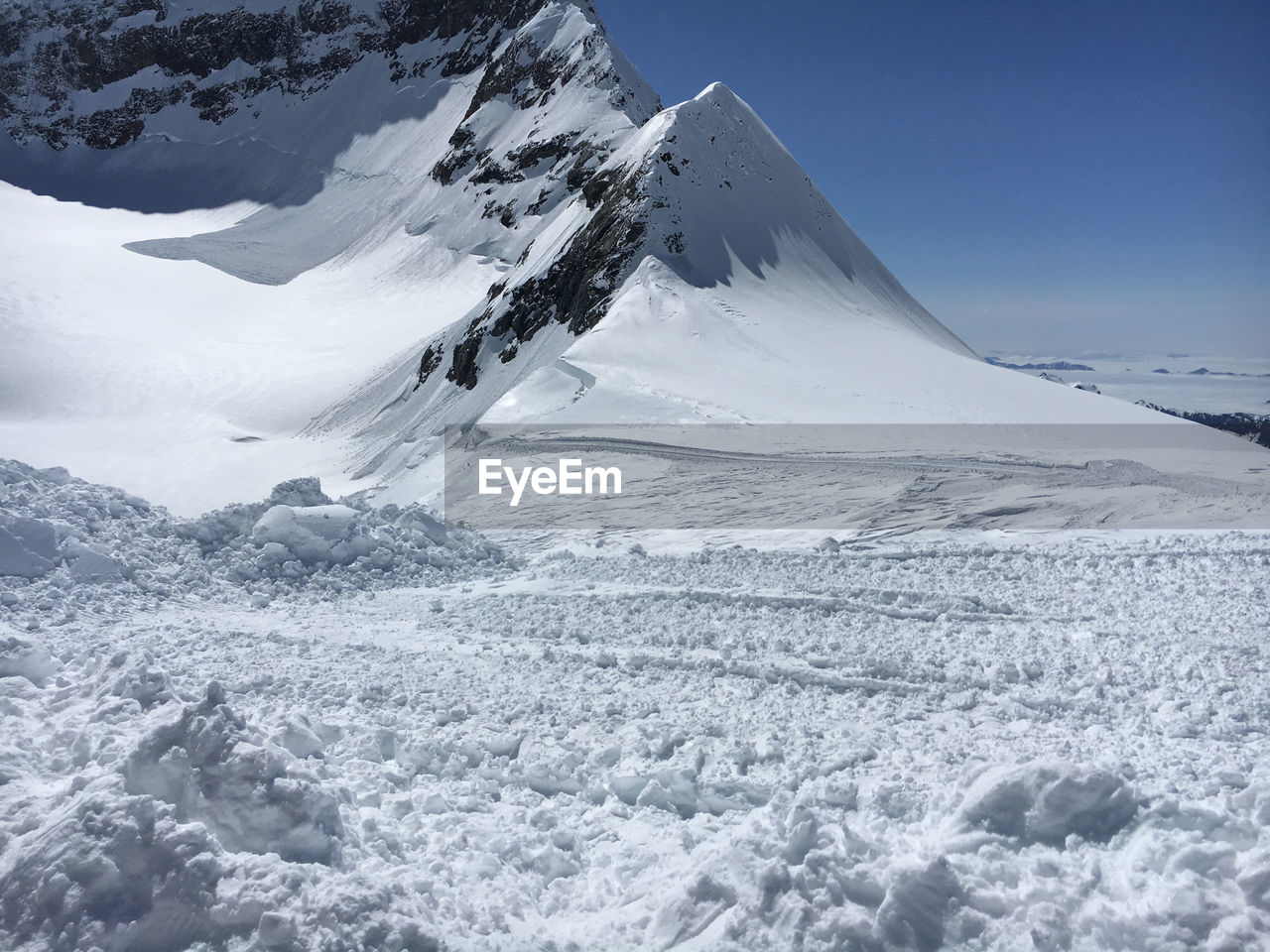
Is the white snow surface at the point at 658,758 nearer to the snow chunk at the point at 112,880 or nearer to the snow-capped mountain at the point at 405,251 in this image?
the snow chunk at the point at 112,880

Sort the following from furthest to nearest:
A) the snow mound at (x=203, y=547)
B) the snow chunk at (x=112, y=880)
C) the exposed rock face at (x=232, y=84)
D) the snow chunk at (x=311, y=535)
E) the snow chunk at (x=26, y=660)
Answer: the exposed rock face at (x=232, y=84) → the snow chunk at (x=311, y=535) → the snow mound at (x=203, y=547) → the snow chunk at (x=26, y=660) → the snow chunk at (x=112, y=880)

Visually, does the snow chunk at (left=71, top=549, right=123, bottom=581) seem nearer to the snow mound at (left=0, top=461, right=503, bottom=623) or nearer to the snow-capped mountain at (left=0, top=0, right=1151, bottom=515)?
the snow mound at (left=0, top=461, right=503, bottom=623)

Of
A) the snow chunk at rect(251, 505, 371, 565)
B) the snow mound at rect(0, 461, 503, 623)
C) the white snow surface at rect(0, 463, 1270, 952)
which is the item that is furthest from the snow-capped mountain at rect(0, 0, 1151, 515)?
the white snow surface at rect(0, 463, 1270, 952)

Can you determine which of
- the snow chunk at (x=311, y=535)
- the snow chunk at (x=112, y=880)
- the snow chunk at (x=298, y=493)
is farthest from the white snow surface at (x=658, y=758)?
the snow chunk at (x=298, y=493)

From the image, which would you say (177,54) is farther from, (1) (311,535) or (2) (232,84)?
(1) (311,535)

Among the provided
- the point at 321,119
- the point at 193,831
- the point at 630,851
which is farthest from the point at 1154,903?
the point at 321,119

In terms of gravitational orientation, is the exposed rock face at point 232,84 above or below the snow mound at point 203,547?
above
